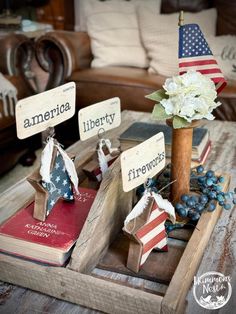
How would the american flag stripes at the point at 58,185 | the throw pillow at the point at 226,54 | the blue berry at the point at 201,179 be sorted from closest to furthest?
the american flag stripes at the point at 58,185 → the blue berry at the point at 201,179 → the throw pillow at the point at 226,54

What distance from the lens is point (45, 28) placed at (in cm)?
307

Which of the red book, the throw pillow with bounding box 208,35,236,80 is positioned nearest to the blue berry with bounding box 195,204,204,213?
the red book

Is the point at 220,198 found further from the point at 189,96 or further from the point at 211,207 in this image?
the point at 189,96

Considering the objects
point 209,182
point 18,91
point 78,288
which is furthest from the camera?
point 18,91

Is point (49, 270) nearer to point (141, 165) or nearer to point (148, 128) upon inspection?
point (141, 165)

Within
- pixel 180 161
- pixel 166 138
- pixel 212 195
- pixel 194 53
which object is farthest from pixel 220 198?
pixel 166 138

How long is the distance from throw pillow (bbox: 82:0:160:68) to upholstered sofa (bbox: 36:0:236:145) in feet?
0.17

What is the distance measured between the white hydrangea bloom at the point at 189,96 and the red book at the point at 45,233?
297mm

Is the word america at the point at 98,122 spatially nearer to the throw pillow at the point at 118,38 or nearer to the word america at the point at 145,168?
the word america at the point at 145,168

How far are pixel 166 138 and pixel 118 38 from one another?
138cm

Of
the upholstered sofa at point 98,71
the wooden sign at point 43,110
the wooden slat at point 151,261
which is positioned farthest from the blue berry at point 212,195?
the upholstered sofa at point 98,71

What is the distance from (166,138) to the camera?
1347 mm

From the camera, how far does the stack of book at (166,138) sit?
1257mm

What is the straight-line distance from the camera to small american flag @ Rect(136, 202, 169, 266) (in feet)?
2.59
